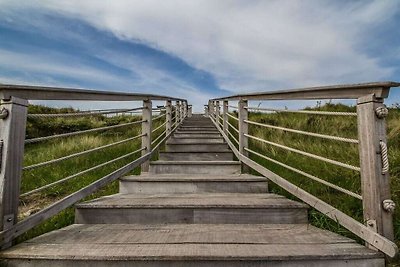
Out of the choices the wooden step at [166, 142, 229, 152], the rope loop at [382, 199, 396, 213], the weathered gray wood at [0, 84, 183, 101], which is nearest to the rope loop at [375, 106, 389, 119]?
the rope loop at [382, 199, 396, 213]

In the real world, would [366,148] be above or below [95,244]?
above

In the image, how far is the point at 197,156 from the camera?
4898mm

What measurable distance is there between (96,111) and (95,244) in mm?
1441

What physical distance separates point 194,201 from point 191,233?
516mm

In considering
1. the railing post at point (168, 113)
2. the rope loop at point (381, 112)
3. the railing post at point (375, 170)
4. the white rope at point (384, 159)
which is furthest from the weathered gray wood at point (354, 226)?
the railing post at point (168, 113)

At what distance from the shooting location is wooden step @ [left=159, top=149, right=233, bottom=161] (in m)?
4.82

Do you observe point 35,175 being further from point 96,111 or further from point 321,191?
point 321,191

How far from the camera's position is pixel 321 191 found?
10.4ft

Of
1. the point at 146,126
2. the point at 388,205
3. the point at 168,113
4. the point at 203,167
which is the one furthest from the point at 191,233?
the point at 168,113

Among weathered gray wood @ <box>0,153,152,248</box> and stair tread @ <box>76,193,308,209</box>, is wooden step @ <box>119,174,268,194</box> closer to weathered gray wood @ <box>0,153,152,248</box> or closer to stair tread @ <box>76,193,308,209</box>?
stair tread @ <box>76,193,308,209</box>

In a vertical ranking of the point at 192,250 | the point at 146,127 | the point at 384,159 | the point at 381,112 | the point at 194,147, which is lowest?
the point at 192,250

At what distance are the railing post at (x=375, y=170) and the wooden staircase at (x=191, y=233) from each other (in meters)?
0.21

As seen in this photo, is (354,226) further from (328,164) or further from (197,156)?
(197,156)

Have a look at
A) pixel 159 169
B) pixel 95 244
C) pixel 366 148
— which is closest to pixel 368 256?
pixel 366 148
